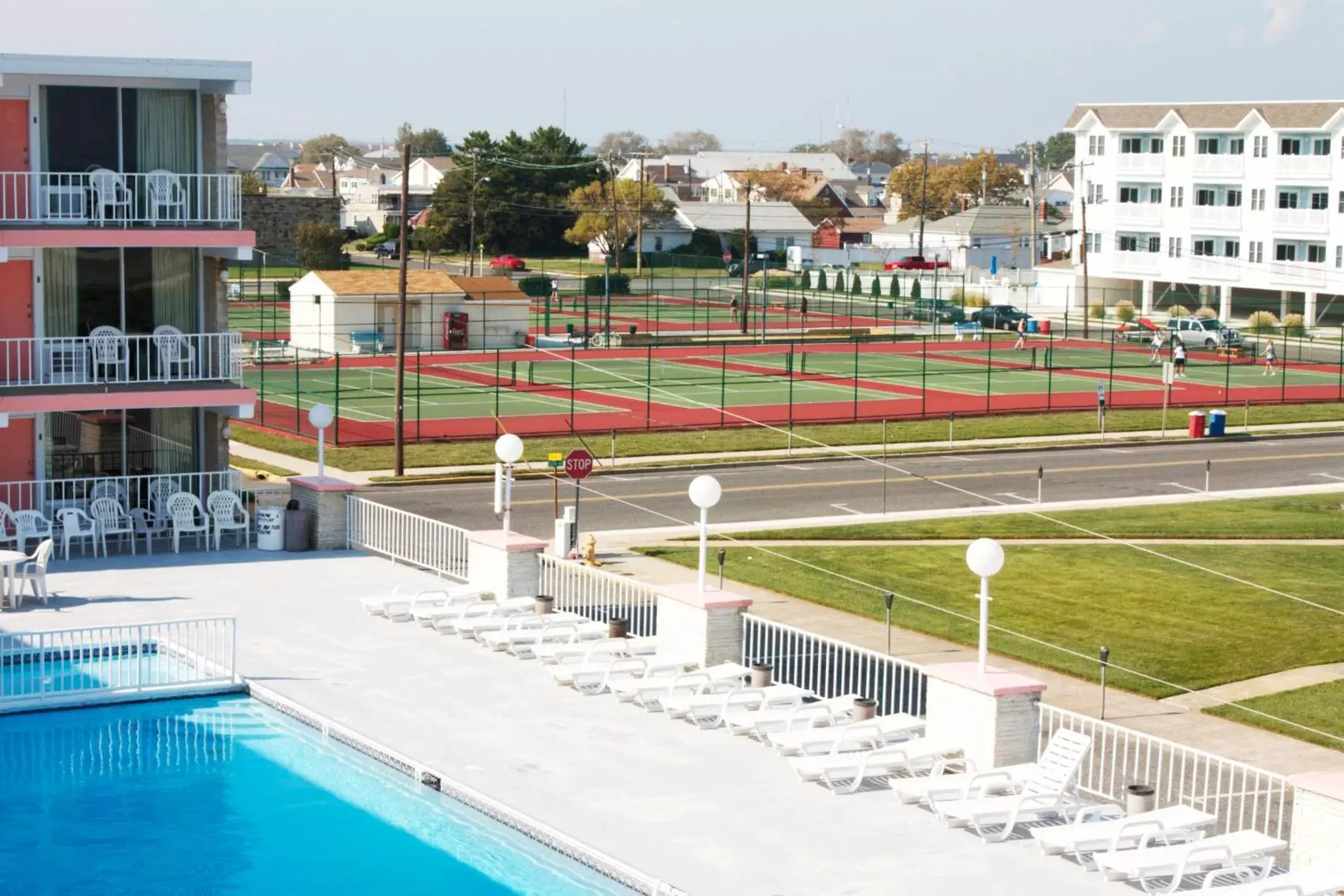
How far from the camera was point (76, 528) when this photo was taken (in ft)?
97.7

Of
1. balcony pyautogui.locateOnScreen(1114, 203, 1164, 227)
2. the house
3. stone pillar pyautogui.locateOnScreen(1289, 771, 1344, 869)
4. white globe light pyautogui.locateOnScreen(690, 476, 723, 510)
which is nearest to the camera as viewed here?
stone pillar pyautogui.locateOnScreen(1289, 771, 1344, 869)

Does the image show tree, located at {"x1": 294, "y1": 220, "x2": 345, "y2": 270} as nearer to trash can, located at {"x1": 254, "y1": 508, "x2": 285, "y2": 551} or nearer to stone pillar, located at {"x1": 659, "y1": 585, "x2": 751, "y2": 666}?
trash can, located at {"x1": 254, "y1": 508, "x2": 285, "y2": 551}

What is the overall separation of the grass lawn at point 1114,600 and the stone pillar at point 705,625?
5.53 metres

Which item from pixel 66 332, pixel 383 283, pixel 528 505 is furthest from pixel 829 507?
pixel 383 283

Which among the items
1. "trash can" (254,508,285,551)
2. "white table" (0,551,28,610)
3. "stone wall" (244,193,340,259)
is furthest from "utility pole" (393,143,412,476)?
"stone wall" (244,193,340,259)

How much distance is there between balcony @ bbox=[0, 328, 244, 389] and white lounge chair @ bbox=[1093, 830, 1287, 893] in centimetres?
1941

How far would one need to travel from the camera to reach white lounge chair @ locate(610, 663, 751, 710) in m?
21.5

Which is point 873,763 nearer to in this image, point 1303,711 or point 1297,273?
point 1303,711

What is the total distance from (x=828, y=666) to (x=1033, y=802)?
21.2 feet

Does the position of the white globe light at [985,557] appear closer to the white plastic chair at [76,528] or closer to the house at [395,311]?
the white plastic chair at [76,528]

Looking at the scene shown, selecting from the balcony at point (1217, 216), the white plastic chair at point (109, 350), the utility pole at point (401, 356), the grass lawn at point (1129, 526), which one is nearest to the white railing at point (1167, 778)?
the grass lawn at point (1129, 526)

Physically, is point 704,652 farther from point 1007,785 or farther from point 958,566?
point 958,566

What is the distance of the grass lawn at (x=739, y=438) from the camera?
46.8 m

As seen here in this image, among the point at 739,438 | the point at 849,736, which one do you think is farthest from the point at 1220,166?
the point at 849,736
